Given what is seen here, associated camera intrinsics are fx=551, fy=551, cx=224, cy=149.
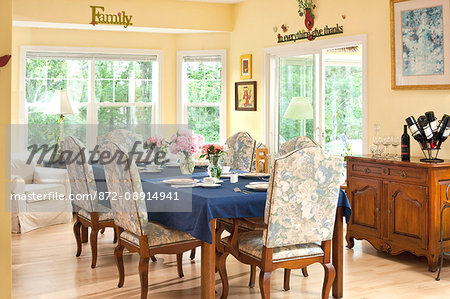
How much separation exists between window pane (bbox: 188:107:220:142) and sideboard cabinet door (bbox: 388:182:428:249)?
12.5ft

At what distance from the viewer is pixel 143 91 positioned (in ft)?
27.2

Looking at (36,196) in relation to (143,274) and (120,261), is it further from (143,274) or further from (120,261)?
(143,274)

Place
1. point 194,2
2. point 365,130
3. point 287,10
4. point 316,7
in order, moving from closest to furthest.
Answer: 1. point 365,130
2. point 316,7
3. point 287,10
4. point 194,2

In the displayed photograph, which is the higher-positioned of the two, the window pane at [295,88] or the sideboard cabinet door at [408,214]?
the window pane at [295,88]

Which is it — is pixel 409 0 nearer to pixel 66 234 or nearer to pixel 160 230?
pixel 160 230

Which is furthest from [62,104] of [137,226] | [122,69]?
[137,226]

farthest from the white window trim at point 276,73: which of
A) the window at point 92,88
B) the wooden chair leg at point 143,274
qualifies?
the wooden chair leg at point 143,274

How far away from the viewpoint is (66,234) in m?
6.03

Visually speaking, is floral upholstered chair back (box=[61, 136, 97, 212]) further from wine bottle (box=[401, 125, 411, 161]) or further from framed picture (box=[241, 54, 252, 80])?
framed picture (box=[241, 54, 252, 80])

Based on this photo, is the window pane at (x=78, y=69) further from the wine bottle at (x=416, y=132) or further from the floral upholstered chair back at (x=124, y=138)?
the wine bottle at (x=416, y=132)

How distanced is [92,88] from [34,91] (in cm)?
80

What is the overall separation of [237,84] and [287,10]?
1.46m

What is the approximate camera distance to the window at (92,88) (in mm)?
7738

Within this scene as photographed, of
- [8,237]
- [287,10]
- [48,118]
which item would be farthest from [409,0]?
[48,118]
